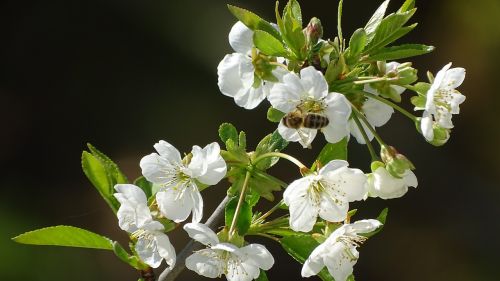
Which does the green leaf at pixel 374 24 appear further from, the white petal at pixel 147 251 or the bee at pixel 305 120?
the white petal at pixel 147 251

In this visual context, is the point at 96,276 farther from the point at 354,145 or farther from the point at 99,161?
the point at 99,161

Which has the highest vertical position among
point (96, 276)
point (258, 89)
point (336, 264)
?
point (258, 89)

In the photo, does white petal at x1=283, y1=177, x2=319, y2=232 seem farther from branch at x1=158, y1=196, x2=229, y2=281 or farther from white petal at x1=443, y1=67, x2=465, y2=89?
white petal at x1=443, y1=67, x2=465, y2=89

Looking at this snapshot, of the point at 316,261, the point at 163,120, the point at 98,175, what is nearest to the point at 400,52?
the point at 316,261

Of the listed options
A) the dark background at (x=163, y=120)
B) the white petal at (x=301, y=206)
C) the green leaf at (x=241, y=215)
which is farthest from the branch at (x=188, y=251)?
the dark background at (x=163, y=120)

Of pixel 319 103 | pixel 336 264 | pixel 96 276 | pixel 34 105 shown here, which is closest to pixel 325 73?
pixel 319 103

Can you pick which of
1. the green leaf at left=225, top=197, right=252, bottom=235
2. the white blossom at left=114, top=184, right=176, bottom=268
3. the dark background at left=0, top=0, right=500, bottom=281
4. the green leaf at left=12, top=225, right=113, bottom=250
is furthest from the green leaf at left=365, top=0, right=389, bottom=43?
the dark background at left=0, top=0, right=500, bottom=281
